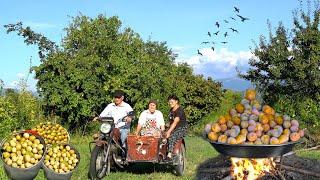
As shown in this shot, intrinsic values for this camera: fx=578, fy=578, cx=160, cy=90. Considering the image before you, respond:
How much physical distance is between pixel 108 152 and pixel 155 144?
36.9 inches

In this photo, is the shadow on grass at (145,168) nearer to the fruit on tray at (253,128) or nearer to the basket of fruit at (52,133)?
the basket of fruit at (52,133)

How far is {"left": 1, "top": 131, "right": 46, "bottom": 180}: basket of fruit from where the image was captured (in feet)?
26.5

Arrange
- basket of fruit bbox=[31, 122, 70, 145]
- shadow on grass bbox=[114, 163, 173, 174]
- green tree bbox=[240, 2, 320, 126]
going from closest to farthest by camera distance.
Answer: basket of fruit bbox=[31, 122, 70, 145]
shadow on grass bbox=[114, 163, 173, 174]
green tree bbox=[240, 2, 320, 126]

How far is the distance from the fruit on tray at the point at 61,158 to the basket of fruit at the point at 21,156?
45 cm

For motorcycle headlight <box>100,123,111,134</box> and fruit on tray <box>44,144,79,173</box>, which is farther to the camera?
motorcycle headlight <box>100,123,111,134</box>

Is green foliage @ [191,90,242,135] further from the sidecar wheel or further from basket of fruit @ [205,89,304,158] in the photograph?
basket of fruit @ [205,89,304,158]

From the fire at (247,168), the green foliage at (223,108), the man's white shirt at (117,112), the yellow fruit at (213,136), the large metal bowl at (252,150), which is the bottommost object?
the fire at (247,168)

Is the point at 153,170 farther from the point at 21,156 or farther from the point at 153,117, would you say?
the point at 21,156

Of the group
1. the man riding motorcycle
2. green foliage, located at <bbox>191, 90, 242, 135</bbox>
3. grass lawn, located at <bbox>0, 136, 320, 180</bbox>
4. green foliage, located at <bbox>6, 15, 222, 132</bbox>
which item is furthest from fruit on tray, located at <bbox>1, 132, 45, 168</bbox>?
green foliage, located at <bbox>191, 90, 242, 135</bbox>

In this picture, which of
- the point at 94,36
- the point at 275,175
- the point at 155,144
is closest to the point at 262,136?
the point at 275,175

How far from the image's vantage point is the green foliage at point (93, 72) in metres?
21.5

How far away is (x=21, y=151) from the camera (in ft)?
26.9

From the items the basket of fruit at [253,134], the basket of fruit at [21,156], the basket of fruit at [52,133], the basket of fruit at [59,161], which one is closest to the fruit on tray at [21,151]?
the basket of fruit at [21,156]

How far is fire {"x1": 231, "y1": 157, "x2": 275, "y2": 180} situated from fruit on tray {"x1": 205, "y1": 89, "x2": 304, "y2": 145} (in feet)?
2.82
